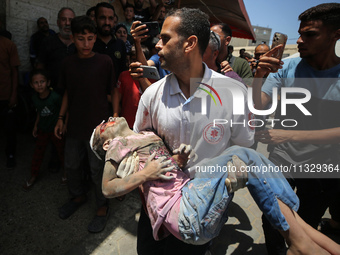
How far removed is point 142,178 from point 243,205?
2.51 m

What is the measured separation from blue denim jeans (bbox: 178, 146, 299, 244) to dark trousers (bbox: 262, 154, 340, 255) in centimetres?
84

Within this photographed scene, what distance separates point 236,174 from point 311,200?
1.29 metres

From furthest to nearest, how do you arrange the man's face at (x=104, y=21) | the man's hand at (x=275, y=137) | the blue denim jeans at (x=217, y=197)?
the man's face at (x=104, y=21), the man's hand at (x=275, y=137), the blue denim jeans at (x=217, y=197)

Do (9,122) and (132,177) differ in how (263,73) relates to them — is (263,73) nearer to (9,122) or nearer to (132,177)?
(132,177)

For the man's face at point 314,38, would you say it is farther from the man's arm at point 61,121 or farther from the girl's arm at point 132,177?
the man's arm at point 61,121

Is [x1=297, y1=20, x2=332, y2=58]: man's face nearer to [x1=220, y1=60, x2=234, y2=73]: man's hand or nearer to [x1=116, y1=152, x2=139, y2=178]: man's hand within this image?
[x1=220, y1=60, x2=234, y2=73]: man's hand

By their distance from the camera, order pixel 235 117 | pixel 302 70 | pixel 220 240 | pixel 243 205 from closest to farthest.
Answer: pixel 235 117, pixel 302 70, pixel 220 240, pixel 243 205

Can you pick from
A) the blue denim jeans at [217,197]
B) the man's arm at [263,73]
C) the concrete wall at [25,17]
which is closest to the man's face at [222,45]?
the man's arm at [263,73]

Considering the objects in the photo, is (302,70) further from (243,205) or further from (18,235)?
(18,235)

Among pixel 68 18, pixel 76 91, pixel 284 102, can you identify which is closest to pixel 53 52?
pixel 68 18

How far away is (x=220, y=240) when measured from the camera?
2.58m

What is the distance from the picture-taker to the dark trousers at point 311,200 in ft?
6.48

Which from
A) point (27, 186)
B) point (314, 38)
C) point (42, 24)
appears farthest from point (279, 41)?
point (42, 24)

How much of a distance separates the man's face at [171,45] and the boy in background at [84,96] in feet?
4.35
